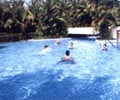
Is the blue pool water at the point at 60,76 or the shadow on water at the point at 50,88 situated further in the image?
the blue pool water at the point at 60,76

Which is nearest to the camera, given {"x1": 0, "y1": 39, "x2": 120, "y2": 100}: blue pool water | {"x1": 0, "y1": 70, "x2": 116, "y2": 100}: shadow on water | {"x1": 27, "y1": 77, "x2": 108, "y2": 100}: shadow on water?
{"x1": 27, "y1": 77, "x2": 108, "y2": 100}: shadow on water

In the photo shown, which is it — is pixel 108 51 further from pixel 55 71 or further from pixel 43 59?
pixel 55 71

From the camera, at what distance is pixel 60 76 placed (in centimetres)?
1897

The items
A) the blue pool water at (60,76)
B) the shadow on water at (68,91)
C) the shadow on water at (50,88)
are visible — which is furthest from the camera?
the blue pool water at (60,76)

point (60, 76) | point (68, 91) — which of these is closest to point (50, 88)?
point (68, 91)

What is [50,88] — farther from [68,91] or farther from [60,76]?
[60,76]

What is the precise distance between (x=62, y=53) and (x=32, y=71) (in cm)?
844

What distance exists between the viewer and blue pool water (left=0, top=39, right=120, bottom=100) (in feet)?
48.6

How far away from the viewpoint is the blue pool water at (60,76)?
1483cm

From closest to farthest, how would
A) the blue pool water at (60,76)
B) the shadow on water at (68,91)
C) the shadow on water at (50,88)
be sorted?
the shadow on water at (68,91) → the shadow on water at (50,88) → the blue pool water at (60,76)

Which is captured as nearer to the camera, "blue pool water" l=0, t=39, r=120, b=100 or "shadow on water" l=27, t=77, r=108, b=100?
"shadow on water" l=27, t=77, r=108, b=100

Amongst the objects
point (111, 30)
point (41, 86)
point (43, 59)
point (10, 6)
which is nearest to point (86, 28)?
point (111, 30)

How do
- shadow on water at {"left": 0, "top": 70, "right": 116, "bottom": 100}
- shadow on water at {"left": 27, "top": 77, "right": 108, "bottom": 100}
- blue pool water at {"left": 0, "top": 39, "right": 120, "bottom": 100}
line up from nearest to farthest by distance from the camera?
shadow on water at {"left": 27, "top": 77, "right": 108, "bottom": 100}, shadow on water at {"left": 0, "top": 70, "right": 116, "bottom": 100}, blue pool water at {"left": 0, "top": 39, "right": 120, "bottom": 100}

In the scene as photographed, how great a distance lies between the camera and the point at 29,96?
14.6m
